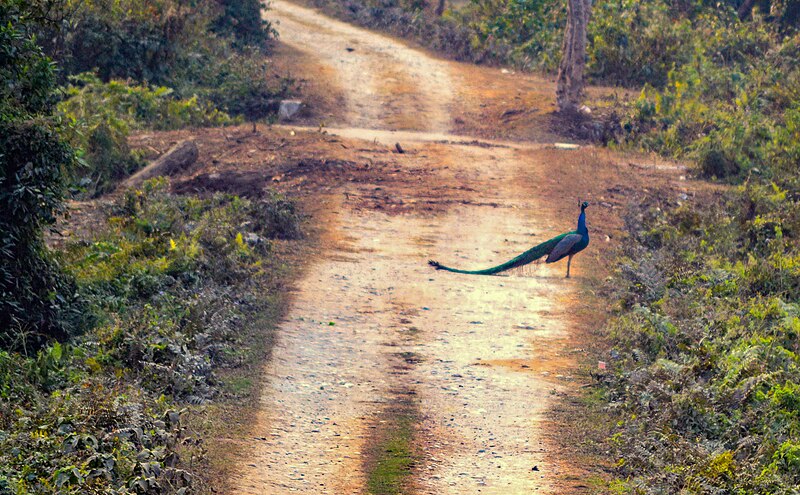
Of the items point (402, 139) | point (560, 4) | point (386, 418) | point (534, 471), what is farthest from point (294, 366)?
point (560, 4)

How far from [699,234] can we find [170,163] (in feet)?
32.9

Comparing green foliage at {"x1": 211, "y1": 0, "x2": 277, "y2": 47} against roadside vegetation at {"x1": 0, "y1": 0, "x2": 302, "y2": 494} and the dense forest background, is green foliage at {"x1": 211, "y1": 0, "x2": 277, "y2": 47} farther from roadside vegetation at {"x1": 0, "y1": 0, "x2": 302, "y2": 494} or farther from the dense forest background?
roadside vegetation at {"x1": 0, "y1": 0, "x2": 302, "y2": 494}

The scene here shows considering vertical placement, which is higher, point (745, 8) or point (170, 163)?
point (745, 8)

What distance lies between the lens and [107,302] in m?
11.2

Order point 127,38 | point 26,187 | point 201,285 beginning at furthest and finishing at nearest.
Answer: point 127,38 → point 201,285 → point 26,187

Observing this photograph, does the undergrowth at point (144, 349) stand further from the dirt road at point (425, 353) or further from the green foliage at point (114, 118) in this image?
the green foliage at point (114, 118)

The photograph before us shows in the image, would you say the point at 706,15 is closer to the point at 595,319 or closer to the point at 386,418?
the point at 595,319

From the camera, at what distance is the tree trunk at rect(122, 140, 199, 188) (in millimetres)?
18297

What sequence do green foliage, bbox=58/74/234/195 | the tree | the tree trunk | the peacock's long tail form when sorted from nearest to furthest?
the tree, the peacock's long tail, green foliage, bbox=58/74/234/195, the tree trunk

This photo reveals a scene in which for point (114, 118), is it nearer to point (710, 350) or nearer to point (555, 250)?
point (555, 250)

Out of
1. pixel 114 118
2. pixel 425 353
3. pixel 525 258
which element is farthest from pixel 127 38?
Result: pixel 425 353

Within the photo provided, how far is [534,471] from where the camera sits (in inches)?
328

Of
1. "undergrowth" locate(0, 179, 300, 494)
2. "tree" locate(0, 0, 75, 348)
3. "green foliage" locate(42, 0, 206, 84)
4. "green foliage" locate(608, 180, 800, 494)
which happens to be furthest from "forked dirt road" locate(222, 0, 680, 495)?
"green foliage" locate(42, 0, 206, 84)

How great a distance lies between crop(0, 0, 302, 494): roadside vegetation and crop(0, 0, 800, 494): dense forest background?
0.02 metres
